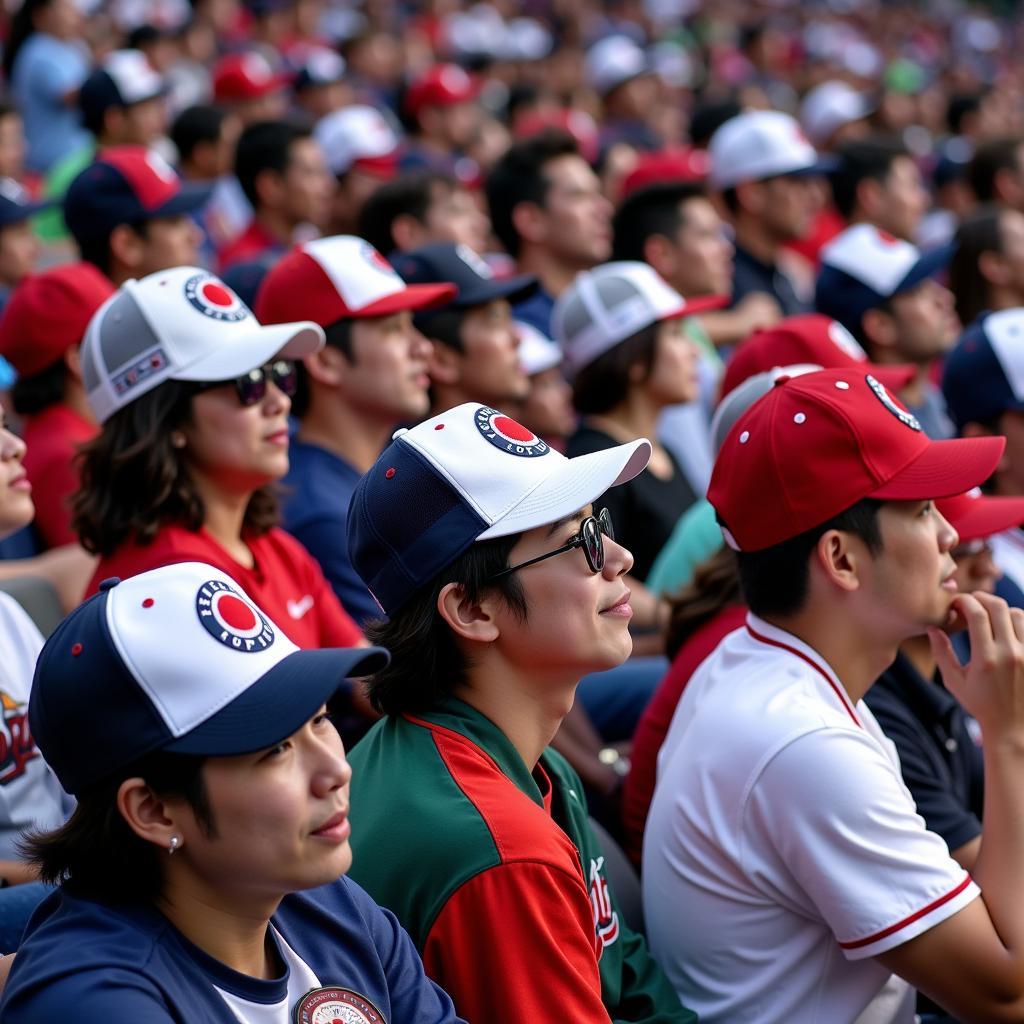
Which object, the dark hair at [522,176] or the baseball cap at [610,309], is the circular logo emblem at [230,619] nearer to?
the baseball cap at [610,309]

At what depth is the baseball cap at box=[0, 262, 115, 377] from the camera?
Answer: 4602 millimetres

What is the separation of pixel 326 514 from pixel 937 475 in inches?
79.5

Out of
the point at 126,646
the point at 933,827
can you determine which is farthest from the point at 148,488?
the point at 933,827

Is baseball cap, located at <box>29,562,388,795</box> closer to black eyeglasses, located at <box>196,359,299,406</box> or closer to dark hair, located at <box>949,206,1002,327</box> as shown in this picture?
black eyeglasses, located at <box>196,359,299,406</box>

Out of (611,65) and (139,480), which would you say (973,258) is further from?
(611,65)

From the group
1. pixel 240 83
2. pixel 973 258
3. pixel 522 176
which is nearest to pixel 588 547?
pixel 973 258

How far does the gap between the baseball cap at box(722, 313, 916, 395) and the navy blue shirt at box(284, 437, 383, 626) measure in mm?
1213

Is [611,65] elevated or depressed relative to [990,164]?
depressed

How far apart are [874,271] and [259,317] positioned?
2.81 metres

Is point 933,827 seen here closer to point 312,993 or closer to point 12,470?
point 312,993

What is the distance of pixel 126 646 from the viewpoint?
6.52 feet

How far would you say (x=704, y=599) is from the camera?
359 cm

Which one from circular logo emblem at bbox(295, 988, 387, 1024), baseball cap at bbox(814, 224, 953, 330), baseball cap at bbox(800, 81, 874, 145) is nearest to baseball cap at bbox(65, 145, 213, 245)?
baseball cap at bbox(814, 224, 953, 330)

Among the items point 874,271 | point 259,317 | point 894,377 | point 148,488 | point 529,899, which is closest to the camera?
point 529,899
